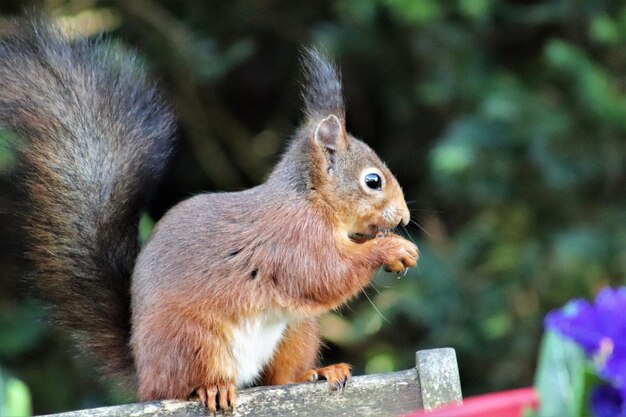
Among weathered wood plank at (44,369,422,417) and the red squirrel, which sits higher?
the red squirrel

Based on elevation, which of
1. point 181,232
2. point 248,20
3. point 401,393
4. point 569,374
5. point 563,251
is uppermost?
point 248,20

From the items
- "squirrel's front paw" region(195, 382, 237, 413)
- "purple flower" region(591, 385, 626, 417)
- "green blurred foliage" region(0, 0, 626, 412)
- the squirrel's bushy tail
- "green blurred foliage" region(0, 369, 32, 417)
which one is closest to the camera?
"purple flower" region(591, 385, 626, 417)

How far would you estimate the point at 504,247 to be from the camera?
2822 millimetres

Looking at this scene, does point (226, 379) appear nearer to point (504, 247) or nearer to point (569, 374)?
point (569, 374)

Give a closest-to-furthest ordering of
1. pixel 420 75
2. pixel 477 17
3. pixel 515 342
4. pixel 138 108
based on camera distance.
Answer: pixel 138 108, pixel 477 17, pixel 515 342, pixel 420 75

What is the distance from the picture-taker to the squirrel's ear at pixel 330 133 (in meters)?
1.68

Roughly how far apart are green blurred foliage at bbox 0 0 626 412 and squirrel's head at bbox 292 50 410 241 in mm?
775

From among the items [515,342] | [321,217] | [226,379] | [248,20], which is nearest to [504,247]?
[515,342]

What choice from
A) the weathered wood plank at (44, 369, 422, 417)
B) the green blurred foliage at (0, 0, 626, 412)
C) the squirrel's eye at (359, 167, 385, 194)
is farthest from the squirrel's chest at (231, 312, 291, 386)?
the green blurred foliage at (0, 0, 626, 412)

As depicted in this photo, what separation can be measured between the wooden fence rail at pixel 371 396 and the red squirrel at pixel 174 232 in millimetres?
72

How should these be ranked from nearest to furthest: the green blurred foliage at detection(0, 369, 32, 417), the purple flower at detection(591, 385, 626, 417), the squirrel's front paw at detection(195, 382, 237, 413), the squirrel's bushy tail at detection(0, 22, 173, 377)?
1. the purple flower at detection(591, 385, 626, 417)
2. the green blurred foliage at detection(0, 369, 32, 417)
3. the squirrel's front paw at detection(195, 382, 237, 413)
4. the squirrel's bushy tail at detection(0, 22, 173, 377)

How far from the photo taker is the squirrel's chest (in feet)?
4.89

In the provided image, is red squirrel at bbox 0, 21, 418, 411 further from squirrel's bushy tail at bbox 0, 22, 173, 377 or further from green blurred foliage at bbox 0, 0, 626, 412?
green blurred foliage at bbox 0, 0, 626, 412

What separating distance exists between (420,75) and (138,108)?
142 cm
